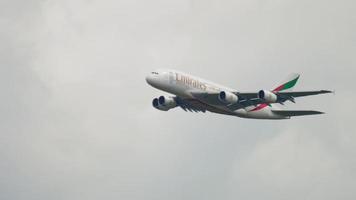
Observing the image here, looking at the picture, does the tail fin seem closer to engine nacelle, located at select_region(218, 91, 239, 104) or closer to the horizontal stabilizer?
the horizontal stabilizer

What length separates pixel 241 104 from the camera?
96.5 meters

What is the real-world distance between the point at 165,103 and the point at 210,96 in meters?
7.67

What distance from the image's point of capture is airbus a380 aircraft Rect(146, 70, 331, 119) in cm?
9319

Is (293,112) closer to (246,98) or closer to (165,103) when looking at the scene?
(246,98)

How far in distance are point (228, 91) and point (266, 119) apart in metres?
8.35

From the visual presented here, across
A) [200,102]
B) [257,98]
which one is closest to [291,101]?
[257,98]

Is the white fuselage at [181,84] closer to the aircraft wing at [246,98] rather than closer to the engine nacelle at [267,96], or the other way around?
the aircraft wing at [246,98]

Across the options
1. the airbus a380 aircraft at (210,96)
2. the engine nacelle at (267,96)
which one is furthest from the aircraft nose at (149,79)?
the engine nacelle at (267,96)

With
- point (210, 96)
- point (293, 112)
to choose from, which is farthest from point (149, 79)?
point (293, 112)

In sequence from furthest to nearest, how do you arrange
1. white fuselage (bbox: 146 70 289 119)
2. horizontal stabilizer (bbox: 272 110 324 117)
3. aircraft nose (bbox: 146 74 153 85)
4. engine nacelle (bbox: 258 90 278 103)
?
1. horizontal stabilizer (bbox: 272 110 324 117)
2. engine nacelle (bbox: 258 90 278 103)
3. aircraft nose (bbox: 146 74 153 85)
4. white fuselage (bbox: 146 70 289 119)

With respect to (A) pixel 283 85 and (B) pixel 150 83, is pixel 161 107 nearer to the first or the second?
(B) pixel 150 83

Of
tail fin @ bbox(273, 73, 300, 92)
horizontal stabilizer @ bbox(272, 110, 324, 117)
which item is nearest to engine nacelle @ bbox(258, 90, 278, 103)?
horizontal stabilizer @ bbox(272, 110, 324, 117)

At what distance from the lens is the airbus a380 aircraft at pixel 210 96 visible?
306ft

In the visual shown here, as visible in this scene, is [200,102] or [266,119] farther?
[266,119]
